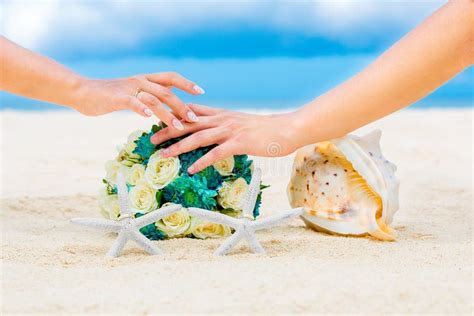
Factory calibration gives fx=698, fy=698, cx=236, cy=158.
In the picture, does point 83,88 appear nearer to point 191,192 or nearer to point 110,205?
point 110,205

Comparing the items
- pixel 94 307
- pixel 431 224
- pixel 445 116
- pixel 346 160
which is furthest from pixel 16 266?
pixel 445 116

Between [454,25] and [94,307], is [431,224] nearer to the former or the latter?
[454,25]

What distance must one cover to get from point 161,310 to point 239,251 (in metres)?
0.81

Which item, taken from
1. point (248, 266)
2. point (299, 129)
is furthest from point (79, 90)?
point (248, 266)

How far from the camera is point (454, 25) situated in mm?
2496

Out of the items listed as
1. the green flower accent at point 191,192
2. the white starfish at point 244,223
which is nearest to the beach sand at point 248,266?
the white starfish at point 244,223

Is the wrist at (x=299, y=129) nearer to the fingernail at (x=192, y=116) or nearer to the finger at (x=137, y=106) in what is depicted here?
the fingernail at (x=192, y=116)

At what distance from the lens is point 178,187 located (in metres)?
2.79

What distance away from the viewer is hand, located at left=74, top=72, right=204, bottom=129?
2812 mm

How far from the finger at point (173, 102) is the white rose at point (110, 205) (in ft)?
1.53

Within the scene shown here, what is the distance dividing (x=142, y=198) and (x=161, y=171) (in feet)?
0.44

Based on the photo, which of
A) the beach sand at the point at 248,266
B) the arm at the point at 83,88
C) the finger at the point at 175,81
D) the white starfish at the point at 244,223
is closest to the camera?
the beach sand at the point at 248,266

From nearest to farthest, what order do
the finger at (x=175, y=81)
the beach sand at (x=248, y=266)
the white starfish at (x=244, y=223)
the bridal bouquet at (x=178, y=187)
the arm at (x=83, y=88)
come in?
the beach sand at (x=248, y=266) < the white starfish at (x=244, y=223) < the arm at (x=83, y=88) < the bridal bouquet at (x=178, y=187) < the finger at (x=175, y=81)

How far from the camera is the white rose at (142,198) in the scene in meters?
2.80
